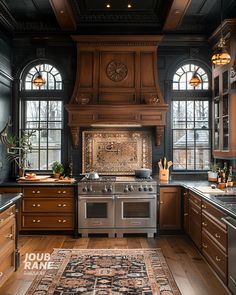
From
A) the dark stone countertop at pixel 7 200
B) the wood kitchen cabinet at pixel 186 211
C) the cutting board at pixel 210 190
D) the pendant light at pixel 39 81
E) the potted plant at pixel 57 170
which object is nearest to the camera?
the dark stone countertop at pixel 7 200

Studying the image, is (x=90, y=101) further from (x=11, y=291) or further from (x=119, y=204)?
(x=11, y=291)

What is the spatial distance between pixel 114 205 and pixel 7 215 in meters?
2.18

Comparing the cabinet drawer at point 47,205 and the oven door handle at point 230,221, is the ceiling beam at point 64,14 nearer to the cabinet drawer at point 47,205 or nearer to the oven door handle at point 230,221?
the cabinet drawer at point 47,205

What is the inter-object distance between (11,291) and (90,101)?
10.7 feet

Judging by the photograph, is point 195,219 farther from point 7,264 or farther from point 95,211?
point 7,264

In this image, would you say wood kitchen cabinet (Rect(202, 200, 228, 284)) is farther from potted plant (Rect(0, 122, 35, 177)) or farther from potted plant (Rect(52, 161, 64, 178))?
potted plant (Rect(0, 122, 35, 177))

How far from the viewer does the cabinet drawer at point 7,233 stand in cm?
327

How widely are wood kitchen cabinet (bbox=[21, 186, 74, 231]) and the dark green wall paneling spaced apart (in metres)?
0.67

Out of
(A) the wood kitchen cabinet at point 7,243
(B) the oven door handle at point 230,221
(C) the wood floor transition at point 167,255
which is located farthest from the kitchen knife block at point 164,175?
(A) the wood kitchen cabinet at point 7,243

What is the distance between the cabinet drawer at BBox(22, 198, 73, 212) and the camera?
5.32 metres

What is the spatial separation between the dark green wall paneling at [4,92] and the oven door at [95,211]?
1461 mm

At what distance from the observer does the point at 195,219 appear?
4633 mm

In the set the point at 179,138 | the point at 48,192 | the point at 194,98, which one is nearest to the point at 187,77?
the point at 194,98

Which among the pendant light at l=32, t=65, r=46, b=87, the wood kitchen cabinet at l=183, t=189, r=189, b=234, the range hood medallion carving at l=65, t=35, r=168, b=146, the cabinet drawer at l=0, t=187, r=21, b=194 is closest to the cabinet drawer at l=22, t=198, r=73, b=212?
the cabinet drawer at l=0, t=187, r=21, b=194
